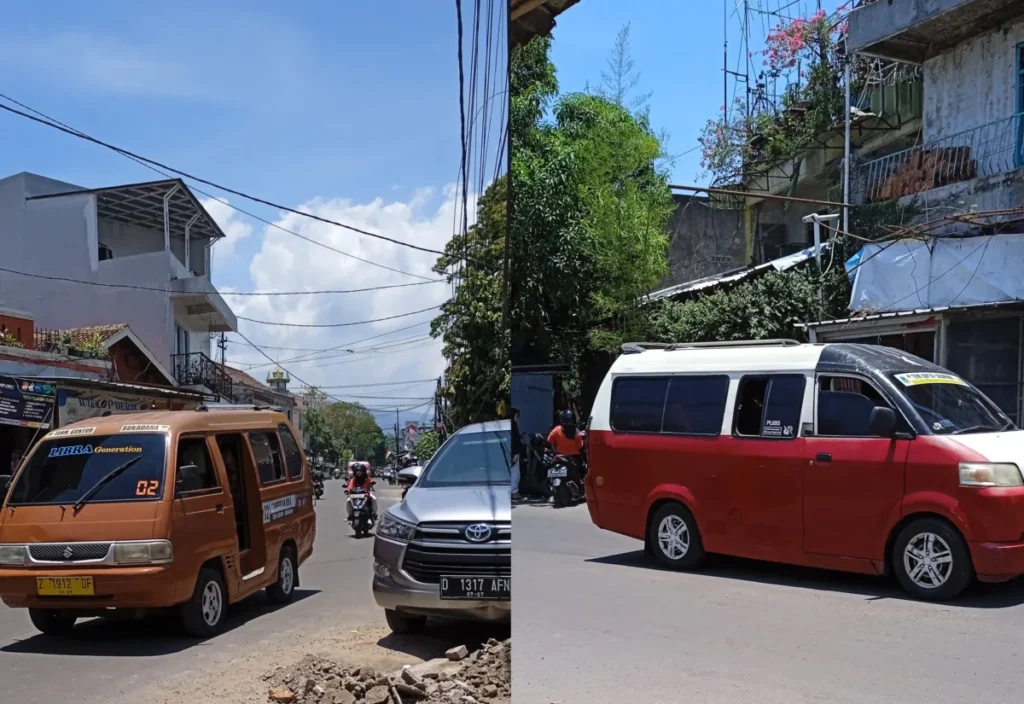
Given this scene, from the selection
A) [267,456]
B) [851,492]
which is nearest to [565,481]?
[851,492]

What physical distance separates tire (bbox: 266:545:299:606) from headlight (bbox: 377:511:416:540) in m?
0.25

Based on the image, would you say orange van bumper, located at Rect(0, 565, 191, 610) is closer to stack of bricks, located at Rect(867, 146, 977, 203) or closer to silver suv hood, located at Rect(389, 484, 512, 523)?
silver suv hood, located at Rect(389, 484, 512, 523)

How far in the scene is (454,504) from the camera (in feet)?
7.87

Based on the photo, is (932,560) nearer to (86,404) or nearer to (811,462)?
(811,462)

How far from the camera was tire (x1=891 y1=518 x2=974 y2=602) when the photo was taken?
5.86 feet

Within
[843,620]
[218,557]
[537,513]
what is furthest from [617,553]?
[218,557]

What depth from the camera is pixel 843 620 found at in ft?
6.64

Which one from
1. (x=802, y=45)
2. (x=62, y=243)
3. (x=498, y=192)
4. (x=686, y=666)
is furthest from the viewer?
(x=498, y=192)

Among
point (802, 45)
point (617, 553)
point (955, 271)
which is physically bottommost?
point (617, 553)

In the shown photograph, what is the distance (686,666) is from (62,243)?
5.98 ft

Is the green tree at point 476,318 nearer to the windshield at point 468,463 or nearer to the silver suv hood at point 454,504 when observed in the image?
the windshield at point 468,463

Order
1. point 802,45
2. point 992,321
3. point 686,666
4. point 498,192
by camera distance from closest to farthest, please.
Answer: point 992,321, point 802,45, point 686,666, point 498,192

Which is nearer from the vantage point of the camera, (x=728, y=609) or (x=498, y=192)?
A: (x=728, y=609)

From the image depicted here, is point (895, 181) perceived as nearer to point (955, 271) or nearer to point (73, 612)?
point (955, 271)
